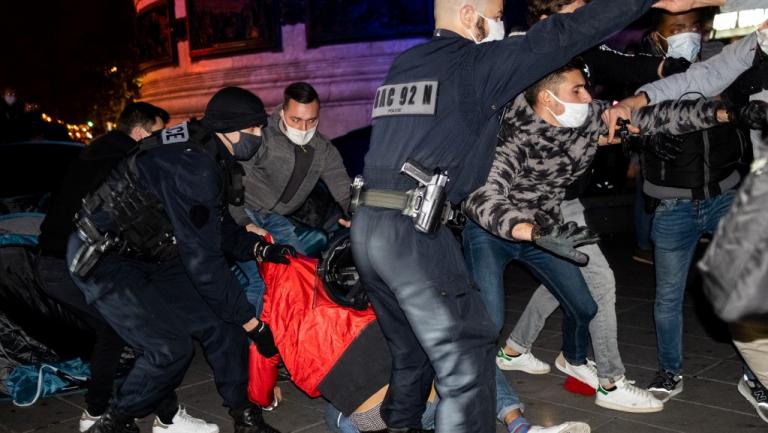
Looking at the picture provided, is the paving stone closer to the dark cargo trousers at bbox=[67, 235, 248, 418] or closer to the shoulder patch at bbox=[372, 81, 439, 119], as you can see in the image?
the dark cargo trousers at bbox=[67, 235, 248, 418]

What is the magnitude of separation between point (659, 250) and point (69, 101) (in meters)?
27.8

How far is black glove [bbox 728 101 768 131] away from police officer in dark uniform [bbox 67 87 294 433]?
212 centimetres

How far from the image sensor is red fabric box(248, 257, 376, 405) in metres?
3.73

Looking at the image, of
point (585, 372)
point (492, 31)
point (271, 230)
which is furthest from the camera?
point (271, 230)

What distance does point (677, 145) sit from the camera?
11.8 ft

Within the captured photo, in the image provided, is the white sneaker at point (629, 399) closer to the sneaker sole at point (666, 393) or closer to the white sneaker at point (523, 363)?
the sneaker sole at point (666, 393)

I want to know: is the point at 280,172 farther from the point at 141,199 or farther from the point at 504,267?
the point at 504,267

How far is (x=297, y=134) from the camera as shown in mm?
4852

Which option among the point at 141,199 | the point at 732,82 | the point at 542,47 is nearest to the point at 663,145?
the point at 732,82

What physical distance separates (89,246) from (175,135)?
0.66m

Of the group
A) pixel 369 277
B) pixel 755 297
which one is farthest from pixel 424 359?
pixel 755 297

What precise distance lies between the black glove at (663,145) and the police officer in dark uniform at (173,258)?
1.85 meters

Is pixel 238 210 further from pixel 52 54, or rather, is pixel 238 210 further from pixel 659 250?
pixel 52 54

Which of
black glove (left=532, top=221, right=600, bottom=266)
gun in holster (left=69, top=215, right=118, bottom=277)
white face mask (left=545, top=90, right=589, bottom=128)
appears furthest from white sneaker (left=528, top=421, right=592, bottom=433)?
gun in holster (left=69, top=215, right=118, bottom=277)
